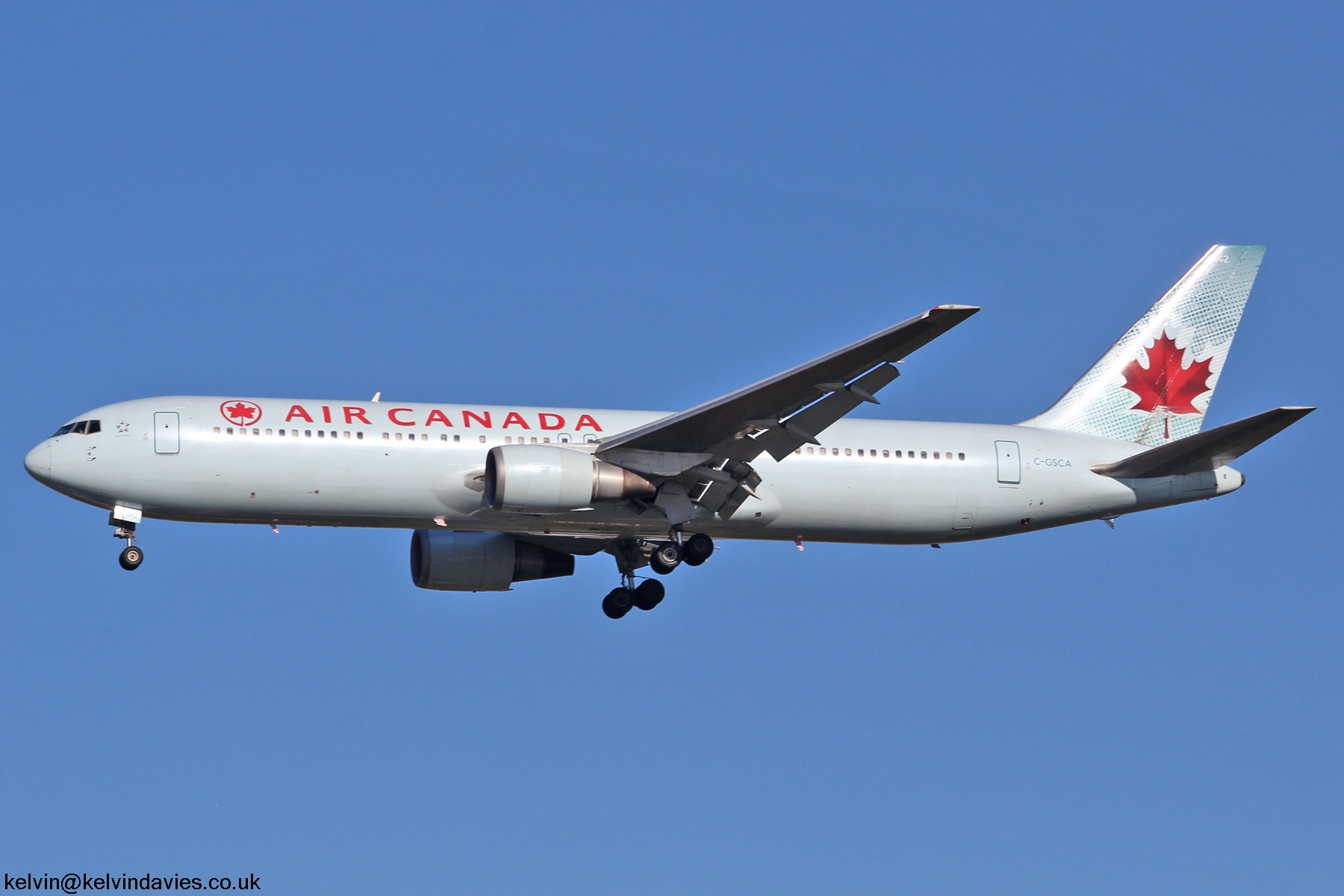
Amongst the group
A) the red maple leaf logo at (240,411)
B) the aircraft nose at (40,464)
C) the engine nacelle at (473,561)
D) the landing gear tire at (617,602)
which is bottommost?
the landing gear tire at (617,602)

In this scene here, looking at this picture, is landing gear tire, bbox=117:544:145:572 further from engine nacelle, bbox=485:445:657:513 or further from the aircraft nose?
engine nacelle, bbox=485:445:657:513

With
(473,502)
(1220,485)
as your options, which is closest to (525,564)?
(473,502)

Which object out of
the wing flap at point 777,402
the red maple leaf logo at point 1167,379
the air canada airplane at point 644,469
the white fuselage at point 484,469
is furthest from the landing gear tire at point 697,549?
the red maple leaf logo at point 1167,379

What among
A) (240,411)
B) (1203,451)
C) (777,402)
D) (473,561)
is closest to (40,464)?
(240,411)

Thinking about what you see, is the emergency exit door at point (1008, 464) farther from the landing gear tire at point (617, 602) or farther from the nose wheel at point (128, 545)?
the nose wheel at point (128, 545)

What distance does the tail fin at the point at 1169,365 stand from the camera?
40.2m

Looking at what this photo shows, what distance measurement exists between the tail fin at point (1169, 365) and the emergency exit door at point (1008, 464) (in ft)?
8.22

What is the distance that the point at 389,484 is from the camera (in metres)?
34.2

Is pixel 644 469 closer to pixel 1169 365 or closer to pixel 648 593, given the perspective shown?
pixel 648 593

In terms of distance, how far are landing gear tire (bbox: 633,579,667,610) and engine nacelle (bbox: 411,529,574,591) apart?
2322 mm

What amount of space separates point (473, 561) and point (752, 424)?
8.50m

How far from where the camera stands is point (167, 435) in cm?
3397

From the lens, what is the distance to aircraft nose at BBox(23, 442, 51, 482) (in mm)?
34156

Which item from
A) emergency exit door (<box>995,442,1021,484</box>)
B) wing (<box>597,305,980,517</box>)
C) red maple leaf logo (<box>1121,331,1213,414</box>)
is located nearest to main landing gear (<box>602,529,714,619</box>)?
wing (<box>597,305,980,517</box>)
